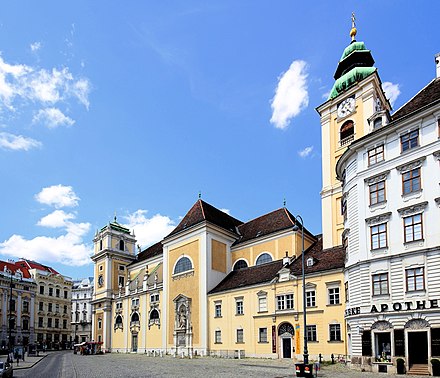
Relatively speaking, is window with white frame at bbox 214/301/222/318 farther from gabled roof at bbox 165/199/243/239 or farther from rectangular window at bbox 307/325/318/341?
rectangular window at bbox 307/325/318/341

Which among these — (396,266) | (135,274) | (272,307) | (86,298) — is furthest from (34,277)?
(396,266)

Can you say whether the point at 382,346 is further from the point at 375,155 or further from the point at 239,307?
the point at 239,307

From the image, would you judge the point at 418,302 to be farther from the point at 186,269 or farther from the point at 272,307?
the point at 186,269

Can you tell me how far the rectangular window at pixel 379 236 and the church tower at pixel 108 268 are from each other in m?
50.2

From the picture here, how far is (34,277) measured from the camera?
86.7 m

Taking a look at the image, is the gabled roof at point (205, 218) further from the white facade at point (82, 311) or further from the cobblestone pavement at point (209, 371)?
the white facade at point (82, 311)

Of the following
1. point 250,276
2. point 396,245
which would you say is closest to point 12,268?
point 250,276

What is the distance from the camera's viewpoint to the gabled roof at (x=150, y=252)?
68.1 m

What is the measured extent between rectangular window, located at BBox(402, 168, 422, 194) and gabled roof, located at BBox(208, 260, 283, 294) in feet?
60.9

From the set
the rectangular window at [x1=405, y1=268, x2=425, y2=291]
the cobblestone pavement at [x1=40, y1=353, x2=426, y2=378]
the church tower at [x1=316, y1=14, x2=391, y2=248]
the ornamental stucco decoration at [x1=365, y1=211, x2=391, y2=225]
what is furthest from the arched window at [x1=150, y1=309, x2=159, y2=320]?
the rectangular window at [x1=405, y1=268, x2=425, y2=291]

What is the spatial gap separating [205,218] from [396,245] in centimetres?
2881

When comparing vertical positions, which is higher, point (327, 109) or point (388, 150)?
point (327, 109)

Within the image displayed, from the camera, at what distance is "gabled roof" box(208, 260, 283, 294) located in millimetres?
43250

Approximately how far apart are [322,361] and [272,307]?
26.3 feet
